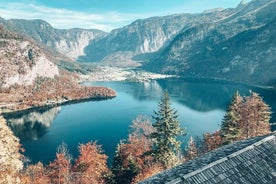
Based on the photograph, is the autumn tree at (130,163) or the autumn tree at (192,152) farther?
the autumn tree at (192,152)

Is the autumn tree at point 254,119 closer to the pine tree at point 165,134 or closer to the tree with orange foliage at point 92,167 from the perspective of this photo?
the pine tree at point 165,134

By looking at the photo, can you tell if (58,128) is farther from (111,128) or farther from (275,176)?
(275,176)

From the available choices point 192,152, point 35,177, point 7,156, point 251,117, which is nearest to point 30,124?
point 35,177

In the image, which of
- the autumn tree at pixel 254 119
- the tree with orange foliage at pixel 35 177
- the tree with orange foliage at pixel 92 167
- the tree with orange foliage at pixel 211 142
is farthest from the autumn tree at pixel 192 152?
the tree with orange foliage at pixel 35 177

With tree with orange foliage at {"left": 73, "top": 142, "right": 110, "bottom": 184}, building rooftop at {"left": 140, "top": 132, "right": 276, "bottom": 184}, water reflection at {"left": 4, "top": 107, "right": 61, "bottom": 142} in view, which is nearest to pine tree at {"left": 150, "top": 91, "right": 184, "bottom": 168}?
tree with orange foliage at {"left": 73, "top": 142, "right": 110, "bottom": 184}

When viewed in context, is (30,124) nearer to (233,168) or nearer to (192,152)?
(192,152)

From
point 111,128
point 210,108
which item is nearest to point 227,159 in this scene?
point 111,128
